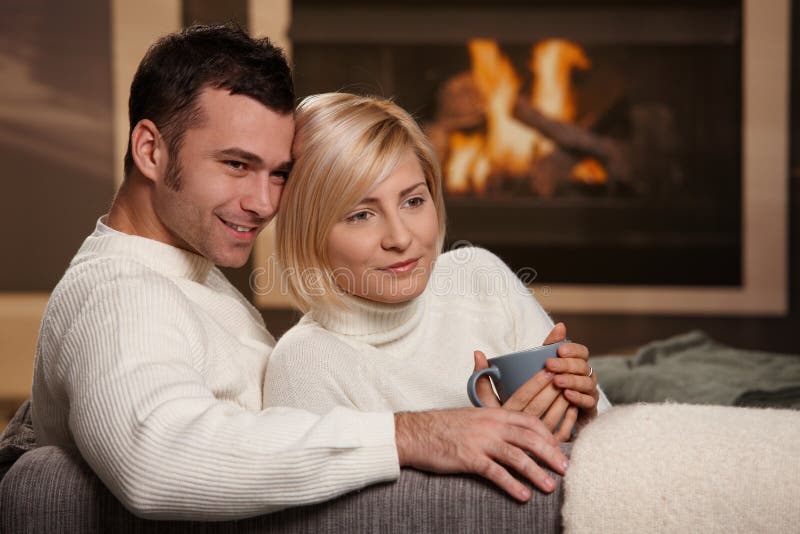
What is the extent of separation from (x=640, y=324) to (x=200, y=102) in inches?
130

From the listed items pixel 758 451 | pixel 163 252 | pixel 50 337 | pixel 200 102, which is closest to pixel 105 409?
pixel 50 337

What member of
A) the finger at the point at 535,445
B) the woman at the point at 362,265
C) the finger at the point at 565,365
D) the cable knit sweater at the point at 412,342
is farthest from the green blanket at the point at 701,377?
the finger at the point at 535,445

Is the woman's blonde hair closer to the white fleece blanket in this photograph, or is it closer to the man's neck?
the man's neck

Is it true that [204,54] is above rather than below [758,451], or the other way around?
above

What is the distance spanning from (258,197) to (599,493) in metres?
0.76

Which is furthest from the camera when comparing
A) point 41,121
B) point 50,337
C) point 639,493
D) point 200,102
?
point 41,121

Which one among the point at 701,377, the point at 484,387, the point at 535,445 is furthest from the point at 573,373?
the point at 701,377

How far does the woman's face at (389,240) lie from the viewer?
4.69ft

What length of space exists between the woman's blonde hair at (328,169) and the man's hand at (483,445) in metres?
0.47

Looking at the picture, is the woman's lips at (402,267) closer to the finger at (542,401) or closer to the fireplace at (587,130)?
the finger at (542,401)

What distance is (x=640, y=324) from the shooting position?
4.30 m

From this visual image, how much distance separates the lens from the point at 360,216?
1.45 meters

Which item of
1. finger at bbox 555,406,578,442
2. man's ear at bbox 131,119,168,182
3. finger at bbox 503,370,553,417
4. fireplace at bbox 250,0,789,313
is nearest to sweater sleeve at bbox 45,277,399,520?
finger at bbox 503,370,553,417

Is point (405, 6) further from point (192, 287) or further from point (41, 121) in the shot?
point (192, 287)
